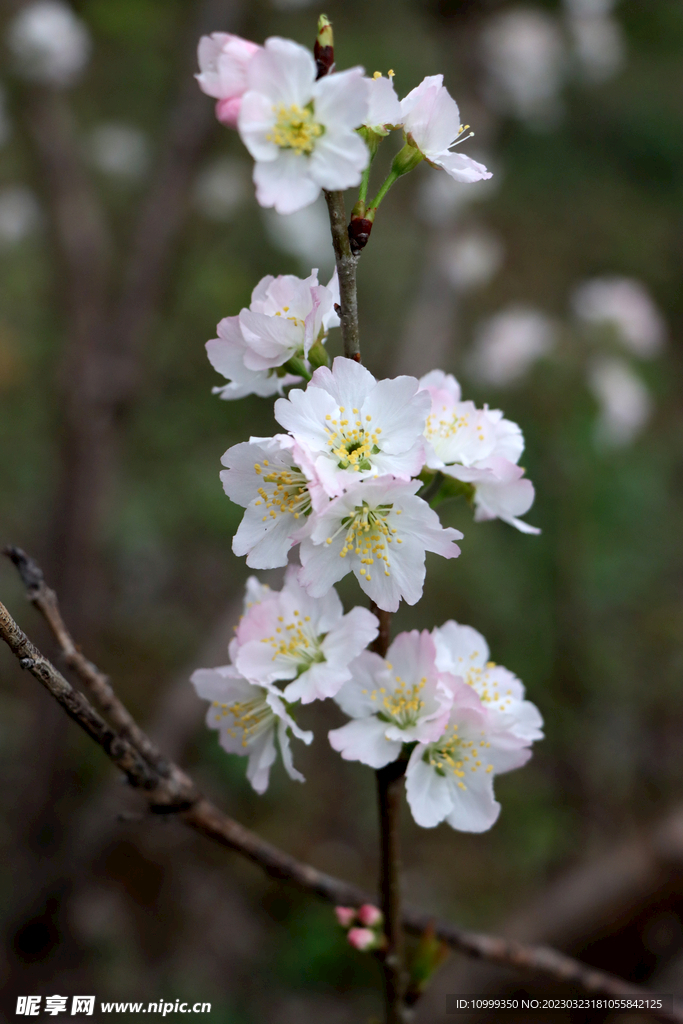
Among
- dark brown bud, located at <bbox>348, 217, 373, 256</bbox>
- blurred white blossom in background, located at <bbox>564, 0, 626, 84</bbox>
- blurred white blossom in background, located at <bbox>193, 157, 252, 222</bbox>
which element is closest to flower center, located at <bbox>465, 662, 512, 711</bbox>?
dark brown bud, located at <bbox>348, 217, 373, 256</bbox>

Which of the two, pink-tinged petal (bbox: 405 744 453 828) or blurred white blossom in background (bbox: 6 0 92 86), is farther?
blurred white blossom in background (bbox: 6 0 92 86)

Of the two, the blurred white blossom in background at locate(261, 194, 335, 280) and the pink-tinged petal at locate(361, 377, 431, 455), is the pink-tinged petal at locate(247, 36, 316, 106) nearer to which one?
the pink-tinged petal at locate(361, 377, 431, 455)

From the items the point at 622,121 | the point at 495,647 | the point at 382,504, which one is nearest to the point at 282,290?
the point at 382,504

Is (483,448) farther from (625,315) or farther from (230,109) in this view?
(625,315)

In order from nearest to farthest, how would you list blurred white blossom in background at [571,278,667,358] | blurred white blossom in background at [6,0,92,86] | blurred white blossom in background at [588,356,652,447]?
1. blurred white blossom in background at [6,0,92,86]
2. blurred white blossom in background at [588,356,652,447]
3. blurred white blossom in background at [571,278,667,358]

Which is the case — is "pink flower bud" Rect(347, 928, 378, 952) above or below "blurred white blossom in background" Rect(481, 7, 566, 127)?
below

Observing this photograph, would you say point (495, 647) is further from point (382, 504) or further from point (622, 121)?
point (622, 121)
